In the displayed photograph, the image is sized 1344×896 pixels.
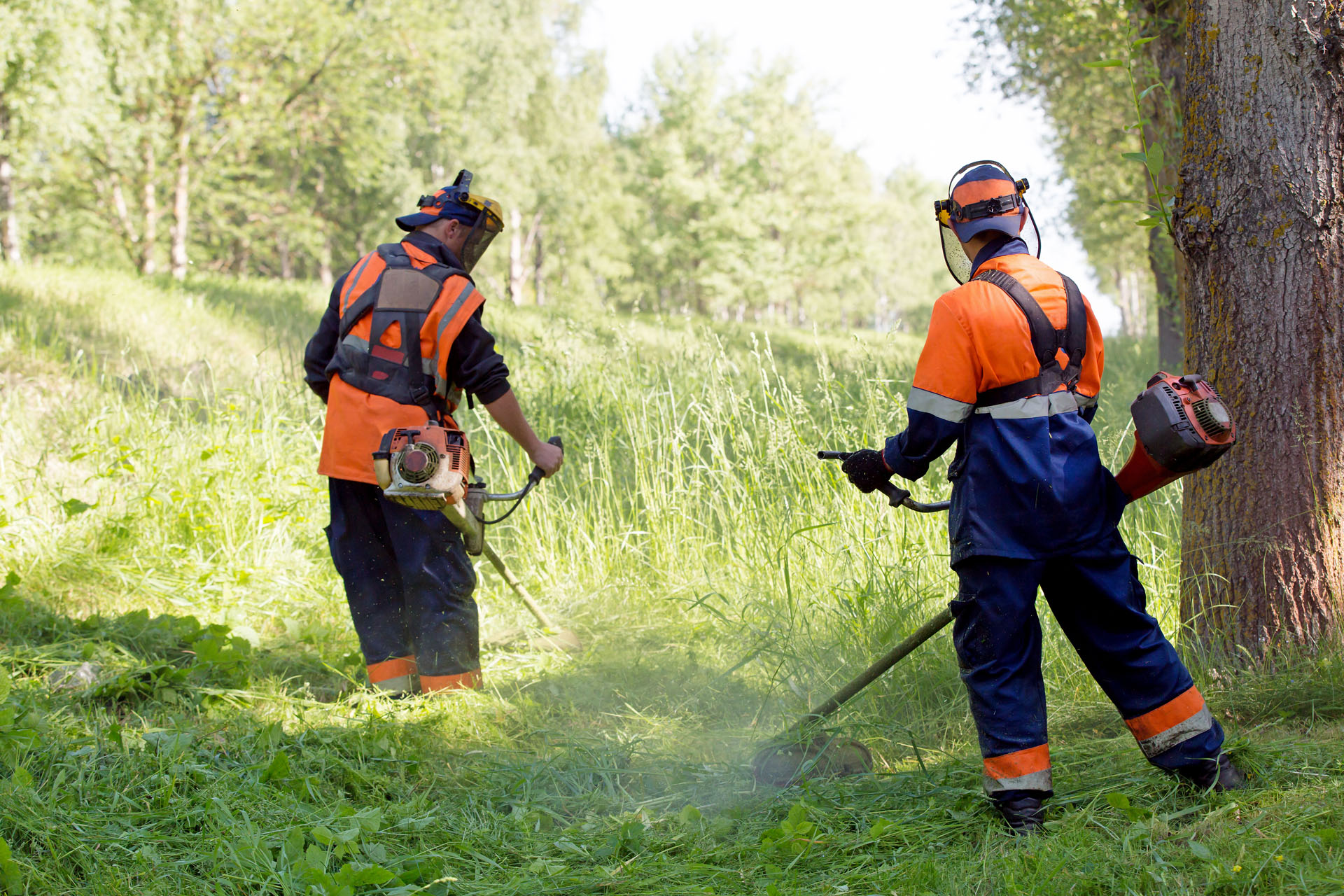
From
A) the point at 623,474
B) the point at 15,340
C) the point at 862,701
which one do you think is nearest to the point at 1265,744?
the point at 862,701

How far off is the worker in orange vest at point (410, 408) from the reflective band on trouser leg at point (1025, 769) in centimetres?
201

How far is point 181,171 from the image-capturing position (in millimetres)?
22203

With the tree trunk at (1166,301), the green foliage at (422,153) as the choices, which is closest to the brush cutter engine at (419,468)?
the green foliage at (422,153)

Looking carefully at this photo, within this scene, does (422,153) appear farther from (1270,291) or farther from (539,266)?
(1270,291)

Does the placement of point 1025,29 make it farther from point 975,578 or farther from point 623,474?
point 975,578

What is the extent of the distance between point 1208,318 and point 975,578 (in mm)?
1477

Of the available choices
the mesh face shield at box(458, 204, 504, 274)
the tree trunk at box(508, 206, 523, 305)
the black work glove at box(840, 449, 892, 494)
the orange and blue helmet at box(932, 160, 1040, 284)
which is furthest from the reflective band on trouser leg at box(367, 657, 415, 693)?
the tree trunk at box(508, 206, 523, 305)

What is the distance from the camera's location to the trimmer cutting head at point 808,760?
3.02 metres

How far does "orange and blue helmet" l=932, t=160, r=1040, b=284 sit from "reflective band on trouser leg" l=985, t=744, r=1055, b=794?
142cm

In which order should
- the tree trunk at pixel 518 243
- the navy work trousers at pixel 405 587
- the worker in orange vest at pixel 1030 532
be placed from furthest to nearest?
the tree trunk at pixel 518 243 → the navy work trousers at pixel 405 587 → the worker in orange vest at pixel 1030 532

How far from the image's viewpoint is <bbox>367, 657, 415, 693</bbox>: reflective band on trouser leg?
3.85m

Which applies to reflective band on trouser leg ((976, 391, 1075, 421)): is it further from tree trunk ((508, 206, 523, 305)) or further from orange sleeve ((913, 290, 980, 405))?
tree trunk ((508, 206, 523, 305))

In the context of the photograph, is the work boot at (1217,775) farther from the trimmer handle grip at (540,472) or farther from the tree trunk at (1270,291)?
the trimmer handle grip at (540,472)

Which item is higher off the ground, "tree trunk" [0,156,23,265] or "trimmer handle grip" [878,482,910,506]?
"tree trunk" [0,156,23,265]
